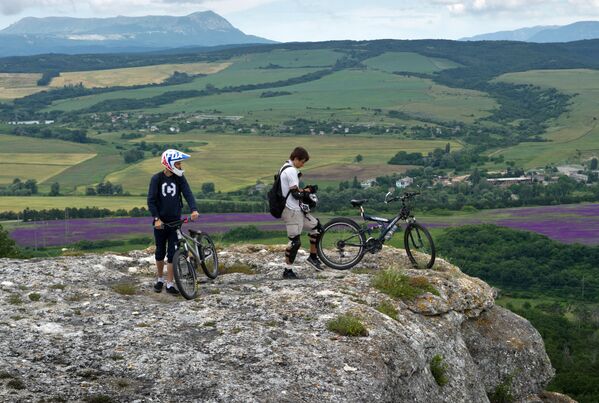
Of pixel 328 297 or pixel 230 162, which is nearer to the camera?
pixel 328 297

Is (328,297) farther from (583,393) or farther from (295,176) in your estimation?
(583,393)

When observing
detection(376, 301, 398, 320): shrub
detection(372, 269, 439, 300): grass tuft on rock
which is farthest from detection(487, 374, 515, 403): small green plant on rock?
detection(376, 301, 398, 320): shrub

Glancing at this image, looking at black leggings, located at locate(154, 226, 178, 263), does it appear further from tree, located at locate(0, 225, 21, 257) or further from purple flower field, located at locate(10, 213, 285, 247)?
purple flower field, located at locate(10, 213, 285, 247)

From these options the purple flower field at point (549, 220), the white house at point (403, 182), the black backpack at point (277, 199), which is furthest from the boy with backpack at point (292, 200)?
the white house at point (403, 182)

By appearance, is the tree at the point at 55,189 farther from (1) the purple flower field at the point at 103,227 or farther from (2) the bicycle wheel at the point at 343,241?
(2) the bicycle wheel at the point at 343,241

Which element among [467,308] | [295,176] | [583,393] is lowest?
[583,393]

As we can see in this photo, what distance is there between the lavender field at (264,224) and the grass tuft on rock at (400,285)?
51.9 meters

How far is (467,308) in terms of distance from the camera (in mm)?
16562

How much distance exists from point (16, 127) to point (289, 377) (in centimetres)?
19766

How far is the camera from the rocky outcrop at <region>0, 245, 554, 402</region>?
1114 centimetres

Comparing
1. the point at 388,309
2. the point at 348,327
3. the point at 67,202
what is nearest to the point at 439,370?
the point at 388,309

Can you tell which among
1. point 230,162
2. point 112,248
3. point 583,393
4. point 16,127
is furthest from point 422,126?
point 583,393

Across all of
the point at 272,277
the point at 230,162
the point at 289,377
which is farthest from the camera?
the point at 230,162

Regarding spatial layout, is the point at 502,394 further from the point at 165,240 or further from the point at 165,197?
the point at 165,197
